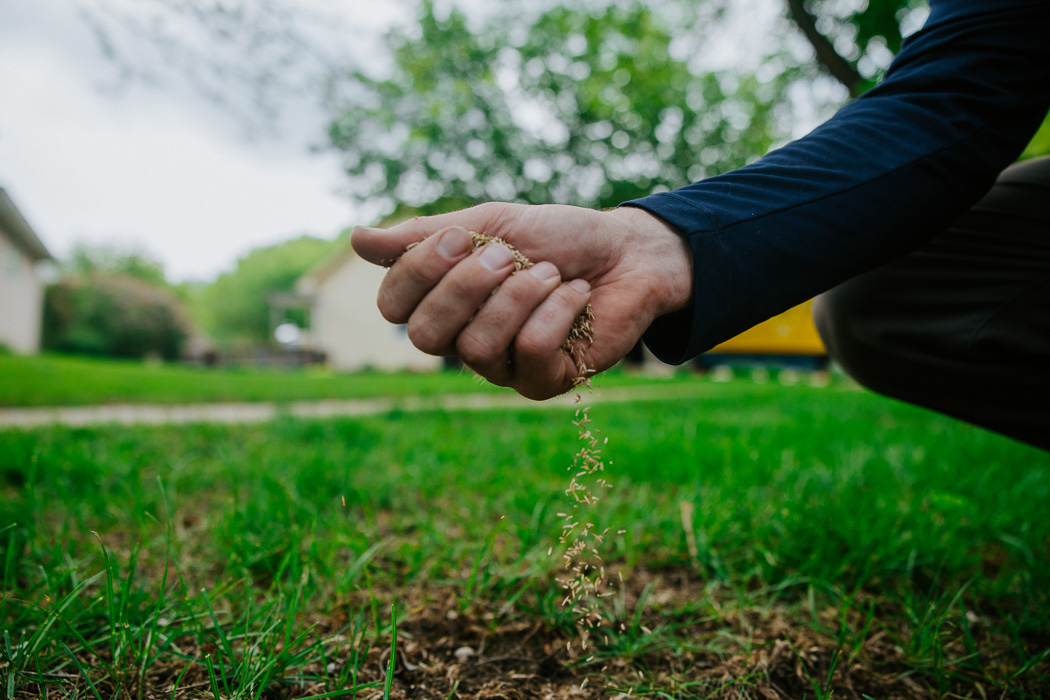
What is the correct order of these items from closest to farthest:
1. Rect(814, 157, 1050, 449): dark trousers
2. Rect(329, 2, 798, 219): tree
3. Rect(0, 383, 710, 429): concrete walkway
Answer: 1. Rect(814, 157, 1050, 449): dark trousers
2. Rect(0, 383, 710, 429): concrete walkway
3. Rect(329, 2, 798, 219): tree

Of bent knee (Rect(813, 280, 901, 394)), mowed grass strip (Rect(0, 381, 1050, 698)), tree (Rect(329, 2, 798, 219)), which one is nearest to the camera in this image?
mowed grass strip (Rect(0, 381, 1050, 698))

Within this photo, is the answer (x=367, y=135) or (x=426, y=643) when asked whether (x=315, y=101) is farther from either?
(x=367, y=135)

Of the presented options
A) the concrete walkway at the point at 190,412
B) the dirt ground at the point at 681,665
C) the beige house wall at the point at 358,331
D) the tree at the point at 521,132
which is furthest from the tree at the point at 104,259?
the dirt ground at the point at 681,665

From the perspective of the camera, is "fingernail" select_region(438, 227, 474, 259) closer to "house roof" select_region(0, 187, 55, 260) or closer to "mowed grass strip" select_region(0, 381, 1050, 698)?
"mowed grass strip" select_region(0, 381, 1050, 698)

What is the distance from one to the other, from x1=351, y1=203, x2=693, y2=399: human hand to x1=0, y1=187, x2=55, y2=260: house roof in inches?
722

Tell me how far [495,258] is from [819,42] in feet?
20.8

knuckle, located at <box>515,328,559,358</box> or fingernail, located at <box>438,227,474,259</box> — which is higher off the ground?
fingernail, located at <box>438,227,474,259</box>

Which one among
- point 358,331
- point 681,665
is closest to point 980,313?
point 681,665

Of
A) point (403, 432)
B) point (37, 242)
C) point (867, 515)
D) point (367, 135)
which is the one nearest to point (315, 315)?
point (37, 242)

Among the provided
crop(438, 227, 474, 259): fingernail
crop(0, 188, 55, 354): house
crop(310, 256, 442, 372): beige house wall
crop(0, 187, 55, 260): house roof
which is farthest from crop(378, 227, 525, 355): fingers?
crop(310, 256, 442, 372): beige house wall

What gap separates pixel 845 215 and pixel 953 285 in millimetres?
585

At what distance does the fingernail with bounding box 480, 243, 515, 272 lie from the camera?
30.4 inches

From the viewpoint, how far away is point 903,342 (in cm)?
137

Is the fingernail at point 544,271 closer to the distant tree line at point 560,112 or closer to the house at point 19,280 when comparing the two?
the distant tree line at point 560,112
